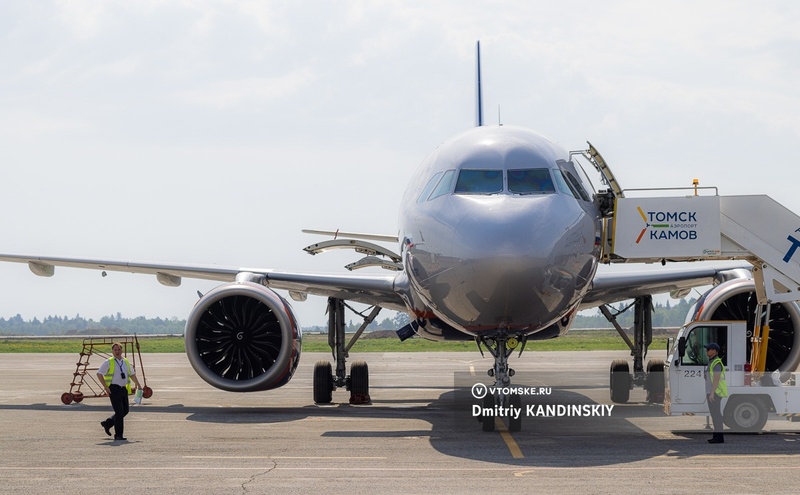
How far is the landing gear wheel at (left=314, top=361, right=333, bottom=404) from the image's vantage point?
2044 cm

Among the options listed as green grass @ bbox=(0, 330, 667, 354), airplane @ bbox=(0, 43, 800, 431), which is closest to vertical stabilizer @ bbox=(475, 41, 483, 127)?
airplane @ bbox=(0, 43, 800, 431)

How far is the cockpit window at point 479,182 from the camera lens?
561 inches

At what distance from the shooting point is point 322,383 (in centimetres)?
2048

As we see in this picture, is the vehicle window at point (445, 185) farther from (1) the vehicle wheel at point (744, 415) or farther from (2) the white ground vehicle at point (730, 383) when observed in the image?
(1) the vehicle wheel at point (744, 415)

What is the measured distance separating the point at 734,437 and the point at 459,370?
20.6m

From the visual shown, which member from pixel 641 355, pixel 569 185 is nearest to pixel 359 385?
pixel 641 355

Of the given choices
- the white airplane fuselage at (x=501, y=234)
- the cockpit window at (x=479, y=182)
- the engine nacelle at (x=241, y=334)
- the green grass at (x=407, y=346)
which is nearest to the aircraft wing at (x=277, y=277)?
the engine nacelle at (x=241, y=334)

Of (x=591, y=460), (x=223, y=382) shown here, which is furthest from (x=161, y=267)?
(x=591, y=460)

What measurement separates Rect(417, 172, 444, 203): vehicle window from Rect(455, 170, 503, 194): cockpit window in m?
0.54

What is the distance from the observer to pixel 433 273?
46.0 ft

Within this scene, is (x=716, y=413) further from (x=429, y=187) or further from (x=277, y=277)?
(x=277, y=277)

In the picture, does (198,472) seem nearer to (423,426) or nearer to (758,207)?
(423,426)

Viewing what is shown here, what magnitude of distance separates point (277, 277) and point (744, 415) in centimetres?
891

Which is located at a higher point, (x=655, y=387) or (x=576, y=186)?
(x=576, y=186)
